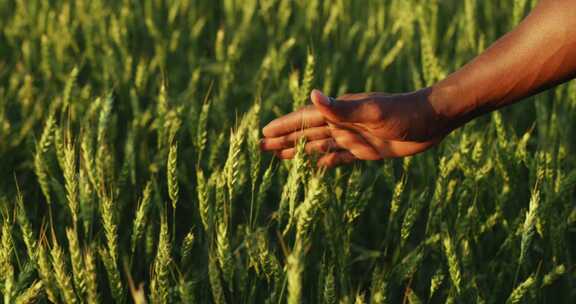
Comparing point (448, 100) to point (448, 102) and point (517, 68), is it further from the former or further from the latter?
point (517, 68)

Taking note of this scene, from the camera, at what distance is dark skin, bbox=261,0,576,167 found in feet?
3.51

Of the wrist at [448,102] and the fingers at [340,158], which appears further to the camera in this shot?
the fingers at [340,158]

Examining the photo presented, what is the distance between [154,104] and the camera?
1.88 meters

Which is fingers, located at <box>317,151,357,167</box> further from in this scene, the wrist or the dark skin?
the wrist

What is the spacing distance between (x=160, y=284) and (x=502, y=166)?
73 cm

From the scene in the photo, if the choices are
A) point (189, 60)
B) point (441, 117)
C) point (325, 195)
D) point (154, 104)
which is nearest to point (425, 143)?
point (441, 117)

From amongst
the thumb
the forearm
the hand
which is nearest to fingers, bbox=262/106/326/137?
the hand

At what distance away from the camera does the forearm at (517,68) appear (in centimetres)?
105

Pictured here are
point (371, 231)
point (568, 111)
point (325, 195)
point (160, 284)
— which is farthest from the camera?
point (568, 111)

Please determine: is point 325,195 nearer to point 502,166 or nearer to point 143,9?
point 502,166

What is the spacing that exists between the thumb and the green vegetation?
4.1 inches

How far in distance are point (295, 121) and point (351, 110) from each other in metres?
0.16

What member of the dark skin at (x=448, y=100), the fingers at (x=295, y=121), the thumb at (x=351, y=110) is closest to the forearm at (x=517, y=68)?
the dark skin at (x=448, y=100)

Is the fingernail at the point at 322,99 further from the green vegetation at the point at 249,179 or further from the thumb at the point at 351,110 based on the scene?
the green vegetation at the point at 249,179
